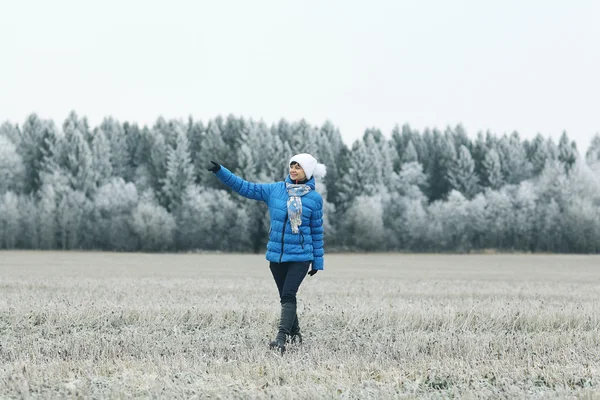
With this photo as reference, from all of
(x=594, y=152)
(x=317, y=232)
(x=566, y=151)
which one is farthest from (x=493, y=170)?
(x=317, y=232)

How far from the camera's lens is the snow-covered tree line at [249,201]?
7975 cm

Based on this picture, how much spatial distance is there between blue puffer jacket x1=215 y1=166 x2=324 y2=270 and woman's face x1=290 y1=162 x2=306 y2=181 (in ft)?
0.42

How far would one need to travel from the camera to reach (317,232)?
8.89m

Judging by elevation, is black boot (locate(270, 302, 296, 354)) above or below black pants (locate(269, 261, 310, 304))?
below

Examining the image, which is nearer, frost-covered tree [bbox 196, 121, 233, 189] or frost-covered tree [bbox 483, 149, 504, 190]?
frost-covered tree [bbox 196, 121, 233, 189]

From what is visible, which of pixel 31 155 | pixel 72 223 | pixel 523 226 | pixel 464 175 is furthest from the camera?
pixel 464 175

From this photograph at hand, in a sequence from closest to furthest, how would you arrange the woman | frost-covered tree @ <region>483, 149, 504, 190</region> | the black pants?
1. the woman
2. the black pants
3. frost-covered tree @ <region>483, 149, 504, 190</region>

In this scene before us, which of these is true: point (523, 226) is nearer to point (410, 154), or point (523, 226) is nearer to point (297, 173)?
point (410, 154)

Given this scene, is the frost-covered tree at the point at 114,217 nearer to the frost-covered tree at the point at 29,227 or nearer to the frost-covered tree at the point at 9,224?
the frost-covered tree at the point at 29,227

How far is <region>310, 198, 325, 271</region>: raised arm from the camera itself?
28.8 feet

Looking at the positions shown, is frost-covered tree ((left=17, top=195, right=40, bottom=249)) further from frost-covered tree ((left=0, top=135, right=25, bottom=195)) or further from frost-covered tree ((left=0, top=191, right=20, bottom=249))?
frost-covered tree ((left=0, top=135, right=25, bottom=195))

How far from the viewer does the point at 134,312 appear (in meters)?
11.7

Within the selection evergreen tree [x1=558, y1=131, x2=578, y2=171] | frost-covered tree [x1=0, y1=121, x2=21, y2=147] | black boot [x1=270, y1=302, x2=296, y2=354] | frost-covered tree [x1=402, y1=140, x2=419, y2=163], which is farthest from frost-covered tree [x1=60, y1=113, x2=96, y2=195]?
black boot [x1=270, y1=302, x2=296, y2=354]

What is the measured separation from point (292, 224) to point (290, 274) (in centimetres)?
65
